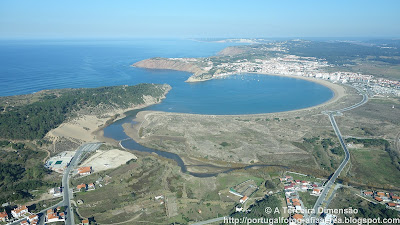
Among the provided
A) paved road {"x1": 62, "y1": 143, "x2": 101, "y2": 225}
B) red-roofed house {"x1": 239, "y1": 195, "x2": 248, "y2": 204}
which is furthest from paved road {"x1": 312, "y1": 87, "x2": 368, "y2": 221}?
paved road {"x1": 62, "y1": 143, "x2": 101, "y2": 225}

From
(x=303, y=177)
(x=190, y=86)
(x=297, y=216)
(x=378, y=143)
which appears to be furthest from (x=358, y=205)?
(x=190, y=86)

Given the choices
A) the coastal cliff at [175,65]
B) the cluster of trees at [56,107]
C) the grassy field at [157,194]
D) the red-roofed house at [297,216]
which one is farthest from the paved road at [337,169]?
the coastal cliff at [175,65]

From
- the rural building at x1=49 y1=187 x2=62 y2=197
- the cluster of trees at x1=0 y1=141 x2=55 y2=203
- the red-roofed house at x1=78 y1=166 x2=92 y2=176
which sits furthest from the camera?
the red-roofed house at x1=78 y1=166 x2=92 y2=176

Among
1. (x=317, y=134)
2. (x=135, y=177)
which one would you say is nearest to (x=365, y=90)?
(x=317, y=134)

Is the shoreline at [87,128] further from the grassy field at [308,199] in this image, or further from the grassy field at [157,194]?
the grassy field at [308,199]

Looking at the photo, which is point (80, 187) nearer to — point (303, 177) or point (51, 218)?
point (51, 218)

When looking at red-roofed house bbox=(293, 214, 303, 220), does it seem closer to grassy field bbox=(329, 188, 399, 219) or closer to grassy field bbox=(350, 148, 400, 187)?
grassy field bbox=(329, 188, 399, 219)

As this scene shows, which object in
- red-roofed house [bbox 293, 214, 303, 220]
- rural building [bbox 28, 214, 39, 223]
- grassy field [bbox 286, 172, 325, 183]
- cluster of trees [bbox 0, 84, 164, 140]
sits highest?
cluster of trees [bbox 0, 84, 164, 140]
